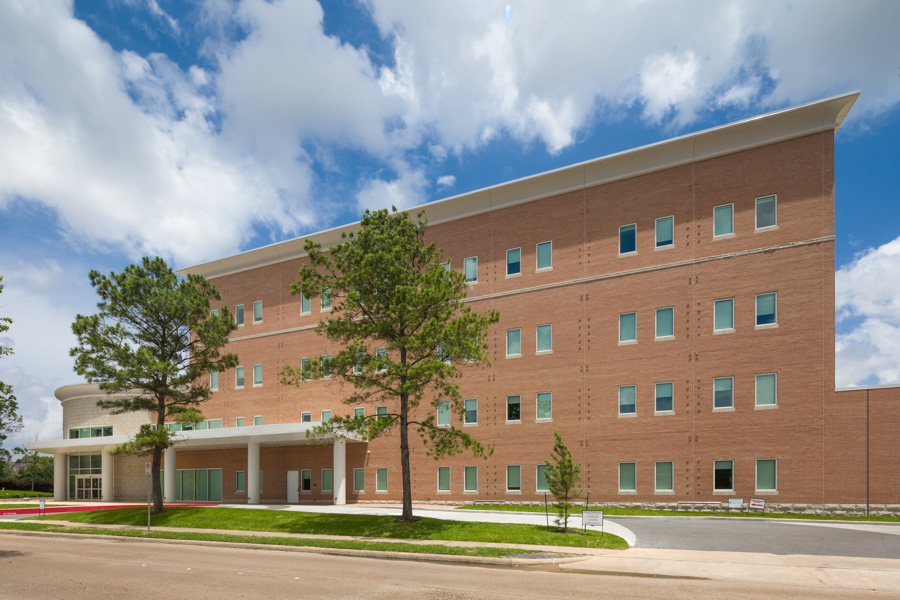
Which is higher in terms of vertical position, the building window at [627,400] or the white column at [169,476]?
the building window at [627,400]

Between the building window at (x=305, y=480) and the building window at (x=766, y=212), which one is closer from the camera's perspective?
the building window at (x=766, y=212)

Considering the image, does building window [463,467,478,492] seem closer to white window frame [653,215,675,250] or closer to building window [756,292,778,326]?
white window frame [653,215,675,250]

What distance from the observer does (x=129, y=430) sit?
51781 mm

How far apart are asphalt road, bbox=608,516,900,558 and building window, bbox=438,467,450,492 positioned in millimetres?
13585

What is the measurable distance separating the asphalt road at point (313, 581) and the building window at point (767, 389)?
64.4ft

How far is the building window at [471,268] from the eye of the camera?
40188mm

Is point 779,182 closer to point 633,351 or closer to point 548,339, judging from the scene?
point 633,351

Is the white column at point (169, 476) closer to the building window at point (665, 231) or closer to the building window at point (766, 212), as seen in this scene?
the building window at point (665, 231)

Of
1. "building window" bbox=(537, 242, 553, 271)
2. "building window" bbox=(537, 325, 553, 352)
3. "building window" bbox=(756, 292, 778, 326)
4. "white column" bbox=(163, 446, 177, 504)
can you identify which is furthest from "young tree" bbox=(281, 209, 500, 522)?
"white column" bbox=(163, 446, 177, 504)

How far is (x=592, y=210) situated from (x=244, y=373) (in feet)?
96.1

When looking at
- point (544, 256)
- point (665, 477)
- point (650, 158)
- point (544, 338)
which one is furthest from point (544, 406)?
point (650, 158)

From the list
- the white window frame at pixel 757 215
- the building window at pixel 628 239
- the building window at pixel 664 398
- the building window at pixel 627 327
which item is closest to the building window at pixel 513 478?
the building window at pixel 664 398

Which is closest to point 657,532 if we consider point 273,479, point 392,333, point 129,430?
point 392,333

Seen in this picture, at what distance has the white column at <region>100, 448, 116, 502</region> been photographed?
49.4 meters
